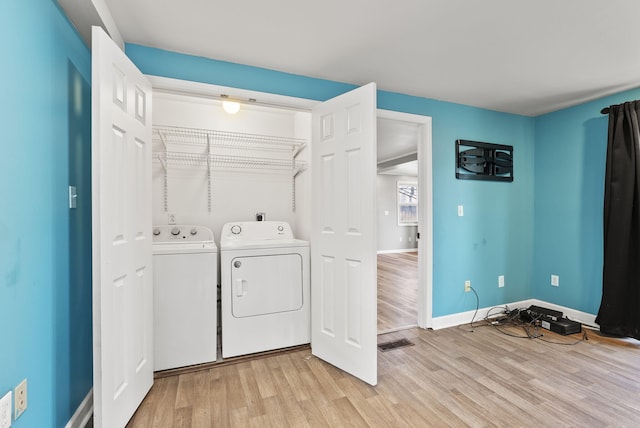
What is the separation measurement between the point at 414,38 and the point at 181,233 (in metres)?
2.43

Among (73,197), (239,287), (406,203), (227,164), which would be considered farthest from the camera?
(406,203)

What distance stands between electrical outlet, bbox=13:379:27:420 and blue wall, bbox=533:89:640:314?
4.23m

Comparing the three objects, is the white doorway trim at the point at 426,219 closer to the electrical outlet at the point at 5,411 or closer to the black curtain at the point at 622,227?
the black curtain at the point at 622,227

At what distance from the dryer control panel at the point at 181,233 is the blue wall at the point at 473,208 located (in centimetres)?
145

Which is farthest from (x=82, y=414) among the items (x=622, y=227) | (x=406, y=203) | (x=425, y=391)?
(x=406, y=203)

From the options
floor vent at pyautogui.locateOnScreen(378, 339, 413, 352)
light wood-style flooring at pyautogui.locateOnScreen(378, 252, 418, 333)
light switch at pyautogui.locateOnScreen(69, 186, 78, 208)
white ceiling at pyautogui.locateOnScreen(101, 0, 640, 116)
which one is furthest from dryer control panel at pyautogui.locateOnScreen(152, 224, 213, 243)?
light wood-style flooring at pyautogui.locateOnScreen(378, 252, 418, 333)

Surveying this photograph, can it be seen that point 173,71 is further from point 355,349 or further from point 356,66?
point 355,349

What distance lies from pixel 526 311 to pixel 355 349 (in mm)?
2228

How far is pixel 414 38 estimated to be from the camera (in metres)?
Answer: 1.84

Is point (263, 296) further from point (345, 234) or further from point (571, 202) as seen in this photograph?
point (571, 202)

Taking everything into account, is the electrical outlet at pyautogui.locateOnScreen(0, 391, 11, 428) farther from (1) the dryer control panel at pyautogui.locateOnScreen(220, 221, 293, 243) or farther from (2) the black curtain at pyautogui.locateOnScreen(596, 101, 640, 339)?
(2) the black curtain at pyautogui.locateOnScreen(596, 101, 640, 339)

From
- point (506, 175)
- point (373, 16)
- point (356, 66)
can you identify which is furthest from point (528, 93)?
point (373, 16)

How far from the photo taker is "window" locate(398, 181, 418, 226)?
825 cm

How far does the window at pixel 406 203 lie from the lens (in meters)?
8.25
